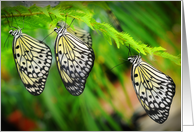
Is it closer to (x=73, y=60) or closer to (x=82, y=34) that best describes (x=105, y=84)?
(x=73, y=60)

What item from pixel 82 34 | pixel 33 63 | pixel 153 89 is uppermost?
pixel 82 34

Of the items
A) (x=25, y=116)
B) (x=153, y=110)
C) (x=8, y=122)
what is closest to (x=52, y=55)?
(x=25, y=116)

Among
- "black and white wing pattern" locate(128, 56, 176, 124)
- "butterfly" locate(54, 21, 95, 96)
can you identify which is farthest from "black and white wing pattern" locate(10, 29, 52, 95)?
"black and white wing pattern" locate(128, 56, 176, 124)

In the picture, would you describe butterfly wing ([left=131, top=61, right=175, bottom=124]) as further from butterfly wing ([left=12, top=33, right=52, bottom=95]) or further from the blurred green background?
butterfly wing ([left=12, top=33, right=52, bottom=95])

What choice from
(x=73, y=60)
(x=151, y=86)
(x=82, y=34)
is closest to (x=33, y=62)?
(x=73, y=60)

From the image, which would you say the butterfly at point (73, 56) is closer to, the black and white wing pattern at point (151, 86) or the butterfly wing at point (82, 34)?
the butterfly wing at point (82, 34)

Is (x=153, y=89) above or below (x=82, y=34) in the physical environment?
below
